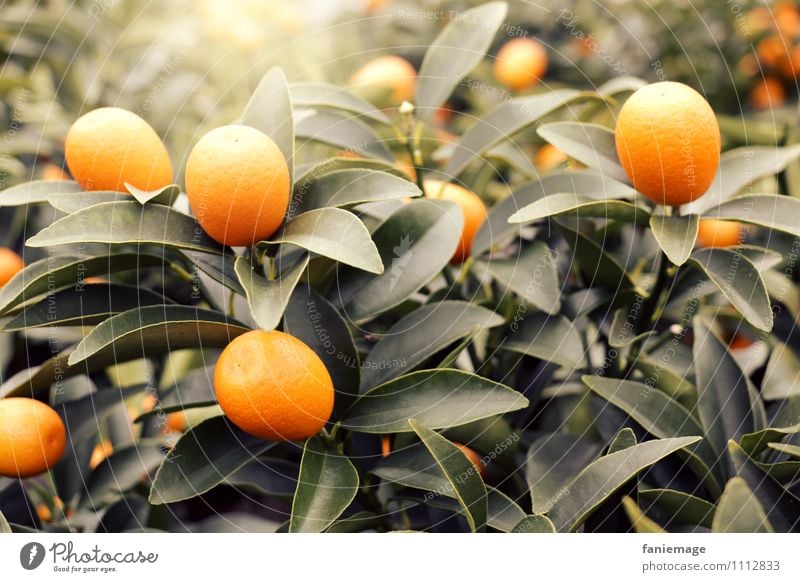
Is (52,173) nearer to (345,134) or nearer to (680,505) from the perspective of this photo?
(345,134)

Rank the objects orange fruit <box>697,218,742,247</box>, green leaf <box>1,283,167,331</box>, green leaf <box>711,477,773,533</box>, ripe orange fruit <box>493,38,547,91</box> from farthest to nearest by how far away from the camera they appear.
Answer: ripe orange fruit <box>493,38,547,91</box> < orange fruit <box>697,218,742,247</box> < green leaf <box>1,283,167,331</box> < green leaf <box>711,477,773,533</box>

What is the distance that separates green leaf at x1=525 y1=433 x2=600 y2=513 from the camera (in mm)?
612

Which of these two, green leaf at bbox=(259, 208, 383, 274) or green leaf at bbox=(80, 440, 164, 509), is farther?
green leaf at bbox=(80, 440, 164, 509)

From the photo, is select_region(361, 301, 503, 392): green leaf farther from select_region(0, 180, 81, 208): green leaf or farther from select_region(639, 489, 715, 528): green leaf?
select_region(0, 180, 81, 208): green leaf

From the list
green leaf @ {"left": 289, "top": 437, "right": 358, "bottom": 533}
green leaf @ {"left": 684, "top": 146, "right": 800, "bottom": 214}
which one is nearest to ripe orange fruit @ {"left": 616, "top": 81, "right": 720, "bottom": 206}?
green leaf @ {"left": 684, "top": 146, "right": 800, "bottom": 214}

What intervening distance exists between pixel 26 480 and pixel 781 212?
76 centimetres

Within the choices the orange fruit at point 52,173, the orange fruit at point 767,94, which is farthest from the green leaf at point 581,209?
the orange fruit at point 767,94

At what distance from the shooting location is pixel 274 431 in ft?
1.82

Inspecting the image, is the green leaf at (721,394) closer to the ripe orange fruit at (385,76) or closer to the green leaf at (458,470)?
the green leaf at (458,470)

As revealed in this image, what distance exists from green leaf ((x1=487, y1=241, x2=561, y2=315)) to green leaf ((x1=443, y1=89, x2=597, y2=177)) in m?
0.11

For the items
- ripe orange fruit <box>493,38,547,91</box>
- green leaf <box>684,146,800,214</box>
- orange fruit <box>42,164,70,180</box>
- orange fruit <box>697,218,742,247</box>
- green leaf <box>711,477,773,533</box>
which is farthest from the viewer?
ripe orange fruit <box>493,38,547,91</box>

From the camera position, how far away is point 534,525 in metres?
0.55

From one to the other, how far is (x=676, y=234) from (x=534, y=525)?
0.25 meters

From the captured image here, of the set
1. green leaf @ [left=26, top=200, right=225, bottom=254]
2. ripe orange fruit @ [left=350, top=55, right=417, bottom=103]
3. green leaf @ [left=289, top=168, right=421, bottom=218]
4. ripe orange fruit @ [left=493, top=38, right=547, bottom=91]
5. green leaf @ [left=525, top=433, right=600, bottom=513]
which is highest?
ripe orange fruit @ [left=493, top=38, right=547, bottom=91]
